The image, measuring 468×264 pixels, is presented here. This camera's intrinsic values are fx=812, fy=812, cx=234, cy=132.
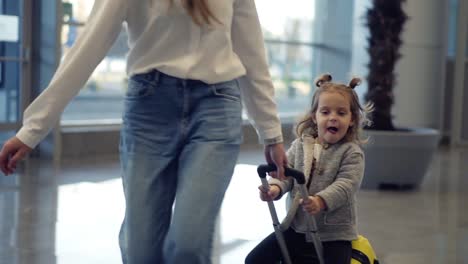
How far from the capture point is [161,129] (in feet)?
8.32

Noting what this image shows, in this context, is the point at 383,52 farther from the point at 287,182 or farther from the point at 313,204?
the point at 313,204

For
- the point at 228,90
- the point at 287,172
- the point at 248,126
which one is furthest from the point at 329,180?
the point at 248,126

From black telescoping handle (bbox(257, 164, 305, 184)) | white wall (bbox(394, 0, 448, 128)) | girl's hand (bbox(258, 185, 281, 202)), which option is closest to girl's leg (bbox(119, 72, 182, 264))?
black telescoping handle (bbox(257, 164, 305, 184))

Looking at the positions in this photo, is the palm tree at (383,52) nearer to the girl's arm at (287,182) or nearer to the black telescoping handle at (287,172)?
the girl's arm at (287,182)

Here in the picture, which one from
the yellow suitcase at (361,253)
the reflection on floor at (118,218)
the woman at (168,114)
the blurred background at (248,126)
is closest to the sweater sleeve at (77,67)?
the woman at (168,114)

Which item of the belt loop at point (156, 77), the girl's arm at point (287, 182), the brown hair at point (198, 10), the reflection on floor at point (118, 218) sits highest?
the brown hair at point (198, 10)

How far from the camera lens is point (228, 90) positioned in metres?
2.57

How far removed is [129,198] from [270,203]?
86 centimetres

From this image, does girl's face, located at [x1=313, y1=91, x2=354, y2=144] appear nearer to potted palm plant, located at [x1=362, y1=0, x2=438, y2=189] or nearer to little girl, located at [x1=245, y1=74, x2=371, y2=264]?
little girl, located at [x1=245, y1=74, x2=371, y2=264]

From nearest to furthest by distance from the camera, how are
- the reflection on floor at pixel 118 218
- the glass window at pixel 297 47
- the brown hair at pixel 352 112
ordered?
the brown hair at pixel 352 112, the reflection on floor at pixel 118 218, the glass window at pixel 297 47

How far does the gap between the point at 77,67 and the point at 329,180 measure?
51.9 inches

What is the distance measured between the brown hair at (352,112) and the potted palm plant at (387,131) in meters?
3.74

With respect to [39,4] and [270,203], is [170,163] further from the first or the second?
[39,4]

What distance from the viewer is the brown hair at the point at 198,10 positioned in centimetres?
244
